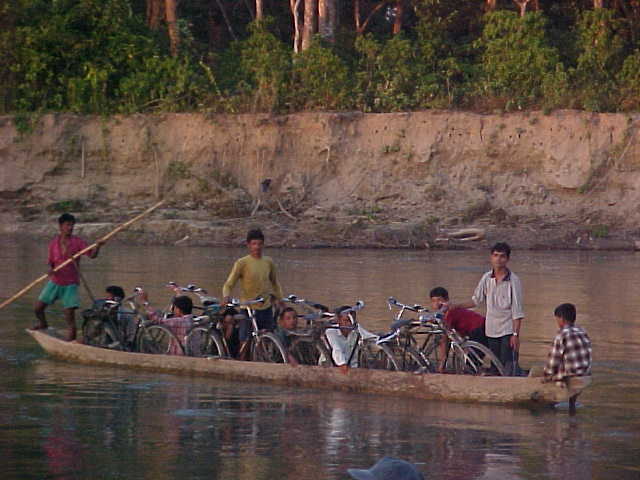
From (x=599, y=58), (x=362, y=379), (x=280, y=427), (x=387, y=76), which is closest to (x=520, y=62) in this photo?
(x=599, y=58)

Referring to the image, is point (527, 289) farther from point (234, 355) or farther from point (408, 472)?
point (408, 472)

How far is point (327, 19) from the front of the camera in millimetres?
40031

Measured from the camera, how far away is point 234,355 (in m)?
14.7

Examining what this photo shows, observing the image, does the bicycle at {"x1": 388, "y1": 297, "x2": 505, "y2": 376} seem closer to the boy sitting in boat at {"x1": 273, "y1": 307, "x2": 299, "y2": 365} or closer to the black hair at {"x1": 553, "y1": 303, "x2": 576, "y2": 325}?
the black hair at {"x1": 553, "y1": 303, "x2": 576, "y2": 325}

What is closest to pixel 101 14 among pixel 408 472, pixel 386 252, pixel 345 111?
pixel 345 111

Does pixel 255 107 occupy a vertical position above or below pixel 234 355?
above

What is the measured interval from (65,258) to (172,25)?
25.5 m

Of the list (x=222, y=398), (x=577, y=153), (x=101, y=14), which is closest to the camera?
(x=222, y=398)

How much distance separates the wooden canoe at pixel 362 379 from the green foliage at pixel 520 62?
79.4 feet

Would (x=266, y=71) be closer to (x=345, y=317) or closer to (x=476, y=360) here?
(x=345, y=317)

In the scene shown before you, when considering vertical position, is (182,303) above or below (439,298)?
below

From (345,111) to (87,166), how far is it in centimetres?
750

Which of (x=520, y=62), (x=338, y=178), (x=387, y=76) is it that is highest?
(x=520, y=62)

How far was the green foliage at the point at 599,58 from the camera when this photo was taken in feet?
121
